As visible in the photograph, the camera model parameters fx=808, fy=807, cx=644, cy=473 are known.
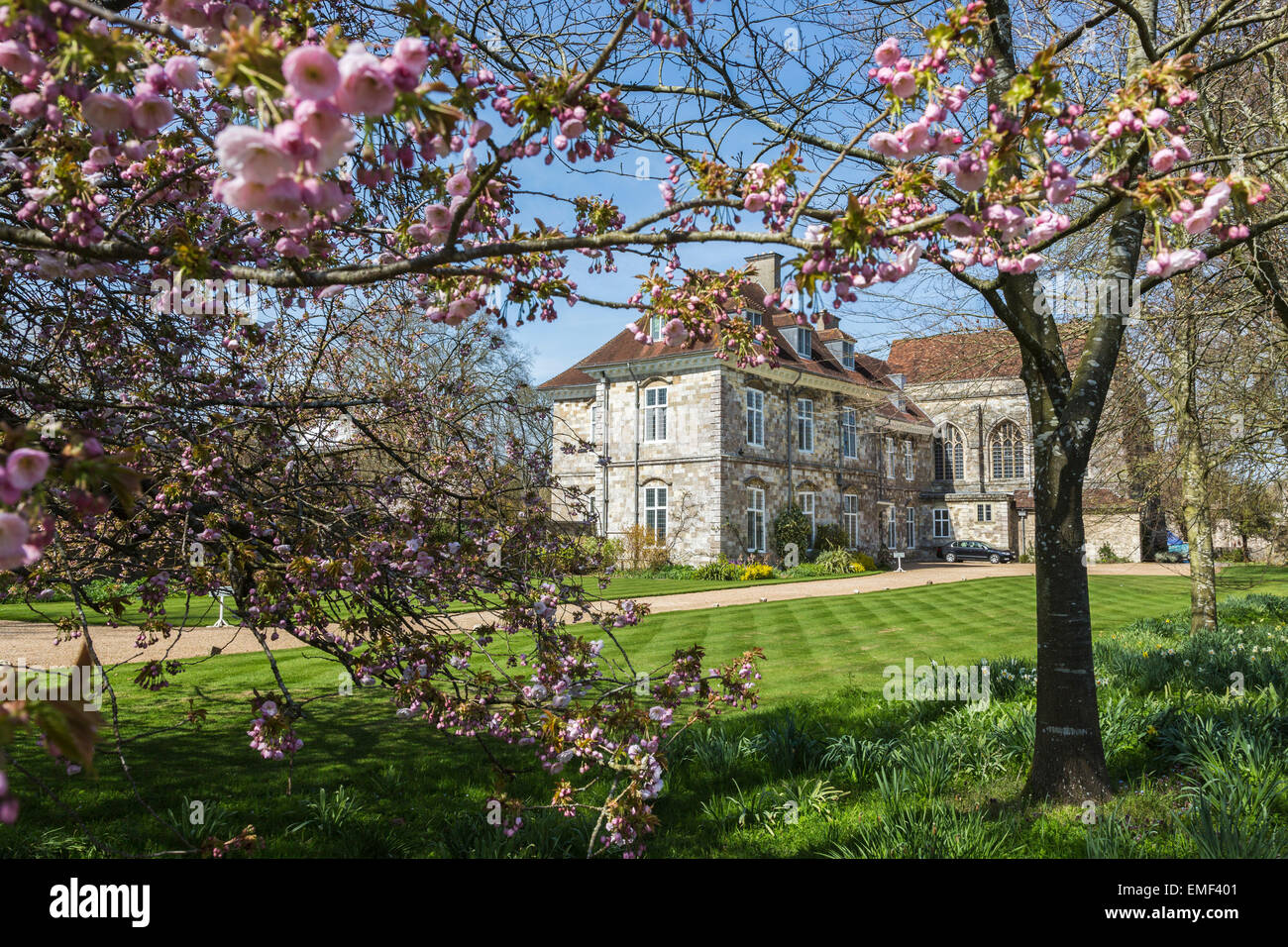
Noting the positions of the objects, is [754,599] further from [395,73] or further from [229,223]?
[395,73]

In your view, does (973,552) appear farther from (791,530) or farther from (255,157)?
(255,157)

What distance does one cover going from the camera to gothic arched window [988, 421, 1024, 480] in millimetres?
43656

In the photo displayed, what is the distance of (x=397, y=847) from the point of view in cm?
454

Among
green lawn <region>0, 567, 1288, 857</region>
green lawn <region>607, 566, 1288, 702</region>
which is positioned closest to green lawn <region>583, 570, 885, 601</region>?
green lawn <region>607, 566, 1288, 702</region>

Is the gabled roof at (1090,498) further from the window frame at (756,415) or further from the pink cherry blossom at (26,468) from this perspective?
the pink cherry blossom at (26,468)

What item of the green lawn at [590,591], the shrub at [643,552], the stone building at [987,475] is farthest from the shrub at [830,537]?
the stone building at [987,475]

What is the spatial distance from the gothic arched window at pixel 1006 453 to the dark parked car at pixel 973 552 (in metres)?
5.14

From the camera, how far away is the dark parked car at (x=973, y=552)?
39.4m

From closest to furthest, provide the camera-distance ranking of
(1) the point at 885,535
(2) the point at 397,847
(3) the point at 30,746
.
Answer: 1. (2) the point at 397,847
2. (3) the point at 30,746
3. (1) the point at 885,535

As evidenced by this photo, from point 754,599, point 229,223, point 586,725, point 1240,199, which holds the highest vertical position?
point 229,223

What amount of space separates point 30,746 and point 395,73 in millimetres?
7541

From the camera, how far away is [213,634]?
13.6m
